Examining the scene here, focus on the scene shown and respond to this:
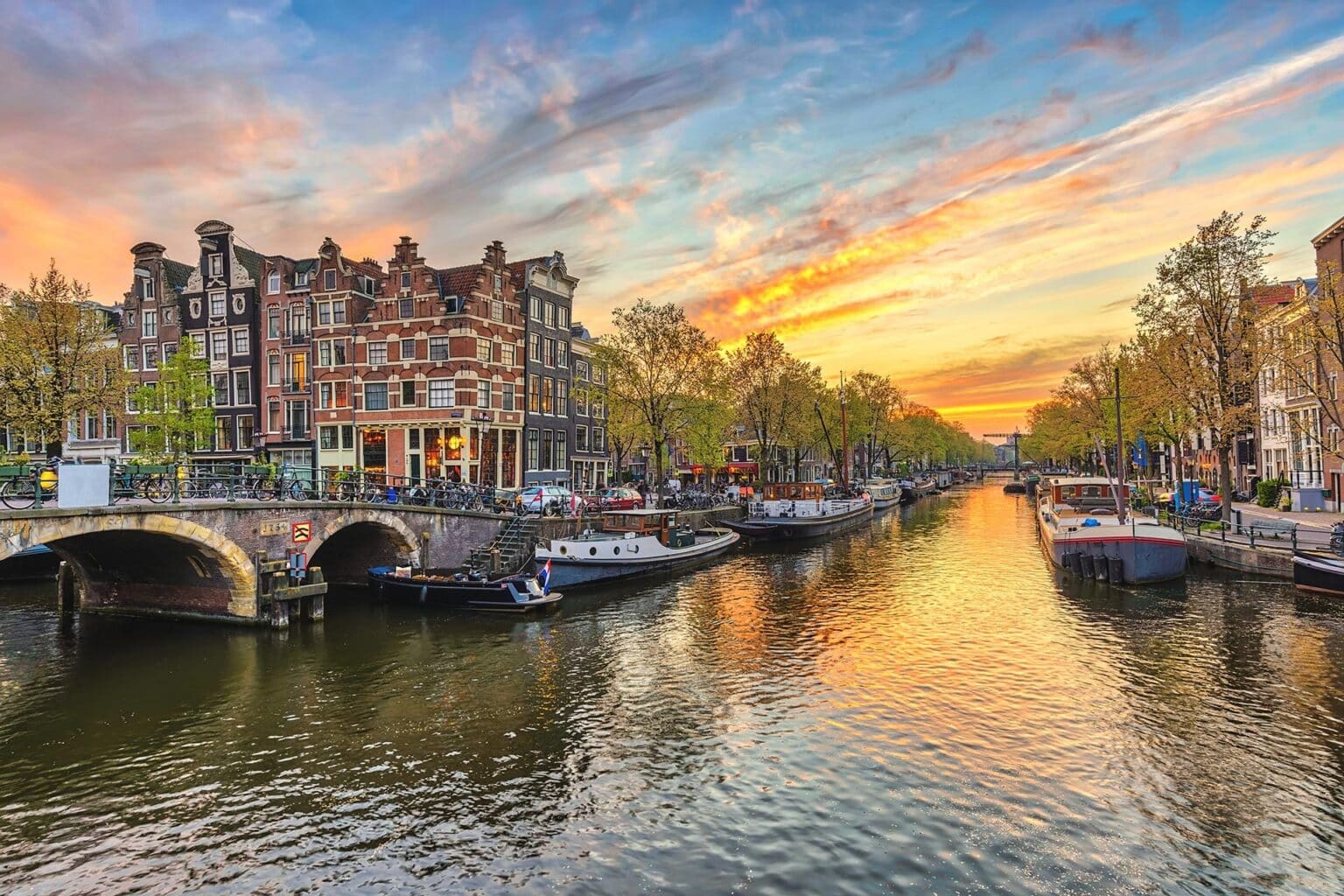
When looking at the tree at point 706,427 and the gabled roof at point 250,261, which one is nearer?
the tree at point 706,427

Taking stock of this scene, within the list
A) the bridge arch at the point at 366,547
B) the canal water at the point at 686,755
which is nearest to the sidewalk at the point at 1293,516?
the canal water at the point at 686,755

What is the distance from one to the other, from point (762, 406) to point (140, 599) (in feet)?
171

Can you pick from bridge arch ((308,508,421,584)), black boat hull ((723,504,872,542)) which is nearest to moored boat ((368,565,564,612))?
bridge arch ((308,508,421,584))

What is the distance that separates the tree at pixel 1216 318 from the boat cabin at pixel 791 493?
24.9 metres

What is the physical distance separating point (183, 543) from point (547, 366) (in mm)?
36892

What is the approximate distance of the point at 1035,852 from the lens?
11.1 m

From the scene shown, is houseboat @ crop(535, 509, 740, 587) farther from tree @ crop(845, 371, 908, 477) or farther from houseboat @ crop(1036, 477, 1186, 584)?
tree @ crop(845, 371, 908, 477)

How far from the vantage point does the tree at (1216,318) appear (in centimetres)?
3934

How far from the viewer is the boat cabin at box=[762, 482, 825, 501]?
2259 inches

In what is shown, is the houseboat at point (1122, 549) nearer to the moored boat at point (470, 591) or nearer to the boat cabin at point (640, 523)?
the boat cabin at point (640, 523)

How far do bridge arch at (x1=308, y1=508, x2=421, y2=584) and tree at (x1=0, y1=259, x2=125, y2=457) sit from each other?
1515 cm

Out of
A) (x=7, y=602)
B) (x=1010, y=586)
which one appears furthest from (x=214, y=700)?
(x=1010, y=586)

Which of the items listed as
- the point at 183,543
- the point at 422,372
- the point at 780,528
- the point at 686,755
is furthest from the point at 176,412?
the point at 686,755

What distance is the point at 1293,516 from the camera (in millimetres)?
43438
